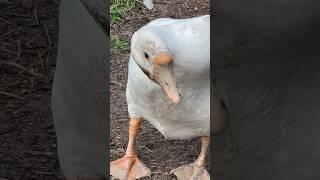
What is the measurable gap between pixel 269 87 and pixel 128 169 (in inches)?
12.6

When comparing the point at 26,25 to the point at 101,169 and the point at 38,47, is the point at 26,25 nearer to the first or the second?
the point at 38,47

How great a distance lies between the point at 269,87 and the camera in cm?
91

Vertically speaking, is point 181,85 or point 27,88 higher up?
point 181,85

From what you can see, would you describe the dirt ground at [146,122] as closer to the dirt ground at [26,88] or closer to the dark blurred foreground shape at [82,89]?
the dark blurred foreground shape at [82,89]

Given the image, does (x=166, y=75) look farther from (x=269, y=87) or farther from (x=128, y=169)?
(x=128, y=169)

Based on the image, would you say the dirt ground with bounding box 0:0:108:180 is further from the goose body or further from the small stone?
the goose body

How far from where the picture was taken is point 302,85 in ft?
2.99

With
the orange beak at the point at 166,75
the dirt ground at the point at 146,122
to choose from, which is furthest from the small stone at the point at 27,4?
the orange beak at the point at 166,75

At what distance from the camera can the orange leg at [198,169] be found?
1076mm

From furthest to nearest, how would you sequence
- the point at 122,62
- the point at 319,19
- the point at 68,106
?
the point at 122,62 → the point at 68,106 → the point at 319,19

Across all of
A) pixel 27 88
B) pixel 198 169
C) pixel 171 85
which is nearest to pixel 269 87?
pixel 171 85

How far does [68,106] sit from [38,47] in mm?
565

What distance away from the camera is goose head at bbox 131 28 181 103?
907mm

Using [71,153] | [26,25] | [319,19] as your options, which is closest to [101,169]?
[71,153]
